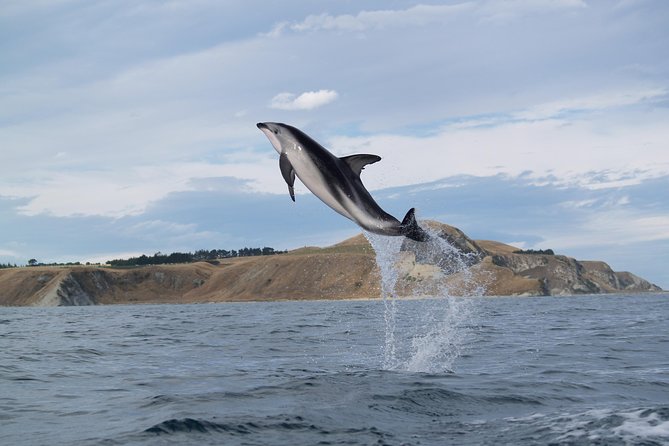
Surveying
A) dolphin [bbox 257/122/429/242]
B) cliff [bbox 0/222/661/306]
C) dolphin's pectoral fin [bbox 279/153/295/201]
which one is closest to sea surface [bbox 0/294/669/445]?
dolphin [bbox 257/122/429/242]

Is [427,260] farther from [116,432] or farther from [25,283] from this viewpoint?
[116,432]

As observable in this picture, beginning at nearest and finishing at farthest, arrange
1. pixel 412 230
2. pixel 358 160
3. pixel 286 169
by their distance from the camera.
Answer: pixel 286 169 < pixel 412 230 < pixel 358 160

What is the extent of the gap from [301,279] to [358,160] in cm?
14964

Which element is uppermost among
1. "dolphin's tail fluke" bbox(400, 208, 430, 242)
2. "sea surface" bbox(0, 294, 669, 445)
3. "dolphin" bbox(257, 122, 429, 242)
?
"dolphin" bbox(257, 122, 429, 242)

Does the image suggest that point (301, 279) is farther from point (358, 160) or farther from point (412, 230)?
point (412, 230)

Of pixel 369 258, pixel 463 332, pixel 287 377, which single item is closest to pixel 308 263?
pixel 369 258

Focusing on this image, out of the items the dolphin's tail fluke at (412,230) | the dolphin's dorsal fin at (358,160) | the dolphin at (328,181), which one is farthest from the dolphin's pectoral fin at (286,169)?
the dolphin's tail fluke at (412,230)

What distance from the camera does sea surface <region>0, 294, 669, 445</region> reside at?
37.3 ft

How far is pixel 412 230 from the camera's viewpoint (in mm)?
9945

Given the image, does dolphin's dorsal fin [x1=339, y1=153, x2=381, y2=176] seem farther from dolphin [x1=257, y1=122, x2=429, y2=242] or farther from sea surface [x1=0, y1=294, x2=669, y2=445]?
sea surface [x1=0, y1=294, x2=669, y2=445]

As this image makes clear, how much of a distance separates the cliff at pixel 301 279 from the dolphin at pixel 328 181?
12324cm

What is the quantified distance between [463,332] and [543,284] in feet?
425

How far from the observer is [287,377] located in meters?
17.7

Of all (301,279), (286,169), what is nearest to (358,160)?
(286,169)
